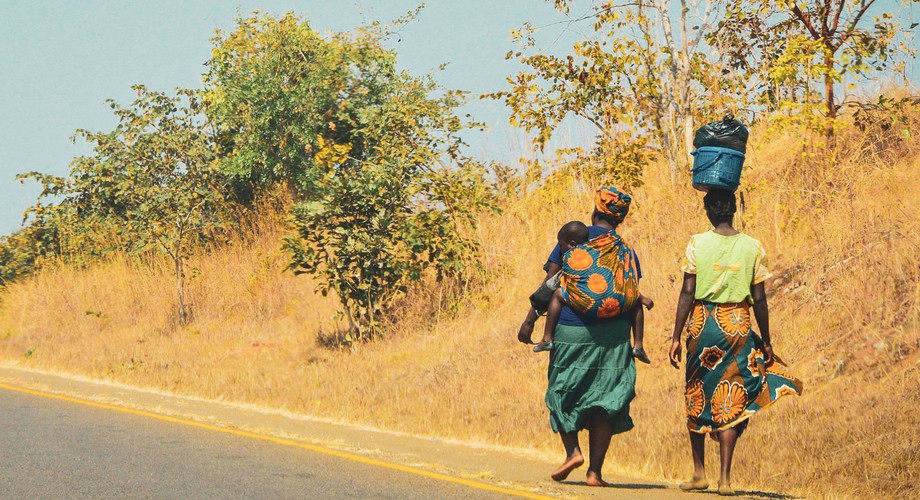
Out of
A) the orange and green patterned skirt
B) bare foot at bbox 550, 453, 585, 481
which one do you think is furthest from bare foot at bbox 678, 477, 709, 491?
bare foot at bbox 550, 453, 585, 481

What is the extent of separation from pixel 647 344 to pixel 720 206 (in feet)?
16.8

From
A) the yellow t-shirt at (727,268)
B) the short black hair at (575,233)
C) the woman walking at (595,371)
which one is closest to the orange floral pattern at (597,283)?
the woman walking at (595,371)

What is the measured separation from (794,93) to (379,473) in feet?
27.2

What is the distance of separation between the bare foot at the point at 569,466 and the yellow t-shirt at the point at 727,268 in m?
1.31

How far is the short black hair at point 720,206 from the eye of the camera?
7.46 metres

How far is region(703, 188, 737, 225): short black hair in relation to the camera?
A: 294 inches

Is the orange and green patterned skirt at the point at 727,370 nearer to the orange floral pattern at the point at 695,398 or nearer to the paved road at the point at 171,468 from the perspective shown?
the orange floral pattern at the point at 695,398

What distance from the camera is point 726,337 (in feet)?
23.8

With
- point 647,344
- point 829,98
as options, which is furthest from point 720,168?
point 829,98

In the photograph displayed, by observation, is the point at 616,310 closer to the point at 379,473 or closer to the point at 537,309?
the point at 537,309

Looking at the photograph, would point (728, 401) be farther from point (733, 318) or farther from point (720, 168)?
point (720, 168)

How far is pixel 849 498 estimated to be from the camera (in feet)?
24.7

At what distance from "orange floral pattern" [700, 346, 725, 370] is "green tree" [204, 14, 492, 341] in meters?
9.29

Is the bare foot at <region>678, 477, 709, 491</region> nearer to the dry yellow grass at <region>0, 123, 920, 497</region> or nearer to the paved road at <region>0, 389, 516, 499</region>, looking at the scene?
the dry yellow grass at <region>0, 123, 920, 497</region>
